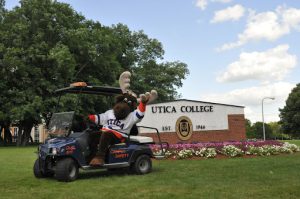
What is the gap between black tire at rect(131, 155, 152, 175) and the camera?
430 inches

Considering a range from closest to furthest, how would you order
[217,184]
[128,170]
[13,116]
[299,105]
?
[217,184] → [128,170] → [13,116] → [299,105]

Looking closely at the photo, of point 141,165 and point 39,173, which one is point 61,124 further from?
point 141,165

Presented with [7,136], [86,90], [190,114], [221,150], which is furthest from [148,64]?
[86,90]

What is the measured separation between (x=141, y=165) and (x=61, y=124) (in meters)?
2.19

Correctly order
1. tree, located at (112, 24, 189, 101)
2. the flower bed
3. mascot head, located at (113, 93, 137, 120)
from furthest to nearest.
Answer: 1. tree, located at (112, 24, 189, 101)
2. the flower bed
3. mascot head, located at (113, 93, 137, 120)

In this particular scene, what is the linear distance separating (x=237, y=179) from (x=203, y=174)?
1184 millimetres

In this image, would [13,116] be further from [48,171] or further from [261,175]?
[261,175]

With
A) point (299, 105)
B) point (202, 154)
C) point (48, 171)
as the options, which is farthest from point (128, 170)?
point (299, 105)

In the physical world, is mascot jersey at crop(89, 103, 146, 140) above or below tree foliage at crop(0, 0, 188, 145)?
below

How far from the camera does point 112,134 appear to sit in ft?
34.6

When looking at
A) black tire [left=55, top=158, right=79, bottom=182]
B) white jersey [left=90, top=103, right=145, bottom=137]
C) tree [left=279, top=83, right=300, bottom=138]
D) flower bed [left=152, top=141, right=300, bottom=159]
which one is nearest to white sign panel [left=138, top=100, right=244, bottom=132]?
flower bed [left=152, top=141, right=300, bottom=159]

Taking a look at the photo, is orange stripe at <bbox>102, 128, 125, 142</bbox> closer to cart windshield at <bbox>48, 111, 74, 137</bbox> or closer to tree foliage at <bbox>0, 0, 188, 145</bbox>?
cart windshield at <bbox>48, 111, 74, 137</bbox>

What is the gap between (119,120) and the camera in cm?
1105

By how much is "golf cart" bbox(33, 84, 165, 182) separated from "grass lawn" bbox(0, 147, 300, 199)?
0.27 m
